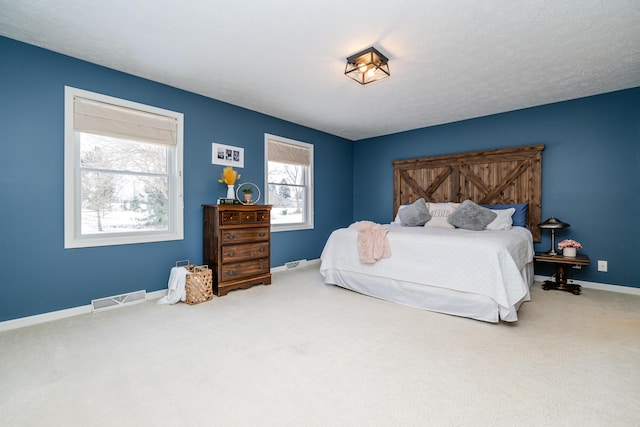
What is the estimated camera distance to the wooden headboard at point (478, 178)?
13.7ft

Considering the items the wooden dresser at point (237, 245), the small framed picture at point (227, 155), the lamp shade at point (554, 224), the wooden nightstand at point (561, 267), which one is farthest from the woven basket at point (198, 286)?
the lamp shade at point (554, 224)

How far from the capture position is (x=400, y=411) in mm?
1497

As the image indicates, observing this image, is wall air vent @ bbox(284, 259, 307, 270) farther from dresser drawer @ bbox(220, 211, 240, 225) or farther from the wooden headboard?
the wooden headboard

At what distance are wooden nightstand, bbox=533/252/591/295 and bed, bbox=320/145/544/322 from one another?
0.17 metres

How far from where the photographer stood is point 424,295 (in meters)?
3.00

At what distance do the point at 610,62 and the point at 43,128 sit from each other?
5457 mm

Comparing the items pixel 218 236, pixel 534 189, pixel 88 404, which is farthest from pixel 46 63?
pixel 534 189

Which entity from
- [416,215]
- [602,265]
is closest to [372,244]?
[416,215]

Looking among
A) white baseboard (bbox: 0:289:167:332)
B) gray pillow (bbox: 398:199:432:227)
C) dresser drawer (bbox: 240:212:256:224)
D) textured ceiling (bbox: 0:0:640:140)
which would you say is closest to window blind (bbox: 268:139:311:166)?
textured ceiling (bbox: 0:0:640:140)

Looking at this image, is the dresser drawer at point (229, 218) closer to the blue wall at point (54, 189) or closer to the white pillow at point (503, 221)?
the blue wall at point (54, 189)

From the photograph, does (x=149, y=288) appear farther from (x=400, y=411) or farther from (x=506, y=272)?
(x=506, y=272)

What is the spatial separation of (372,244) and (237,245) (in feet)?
5.43

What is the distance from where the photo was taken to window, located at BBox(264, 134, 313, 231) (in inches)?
185

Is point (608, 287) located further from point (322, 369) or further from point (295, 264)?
point (295, 264)
